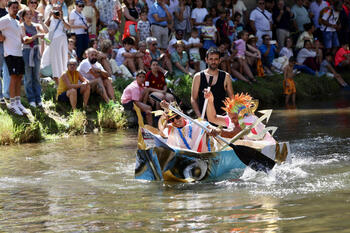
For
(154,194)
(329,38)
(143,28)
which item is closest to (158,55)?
(143,28)

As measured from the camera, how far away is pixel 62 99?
1556 centimetres

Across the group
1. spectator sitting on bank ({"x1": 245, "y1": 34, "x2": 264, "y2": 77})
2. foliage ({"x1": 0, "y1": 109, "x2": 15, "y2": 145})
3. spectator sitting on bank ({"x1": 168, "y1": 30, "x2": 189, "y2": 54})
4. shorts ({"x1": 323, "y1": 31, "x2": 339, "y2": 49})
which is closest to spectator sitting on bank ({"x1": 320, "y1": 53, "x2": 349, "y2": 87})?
shorts ({"x1": 323, "y1": 31, "x2": 339, "y2": 49})

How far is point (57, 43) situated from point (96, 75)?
114 cm

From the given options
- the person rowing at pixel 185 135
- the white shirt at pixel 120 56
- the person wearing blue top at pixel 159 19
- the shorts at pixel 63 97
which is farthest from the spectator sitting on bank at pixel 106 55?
the person rowing at pixel 185 135

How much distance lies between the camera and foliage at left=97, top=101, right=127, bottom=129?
1574cm

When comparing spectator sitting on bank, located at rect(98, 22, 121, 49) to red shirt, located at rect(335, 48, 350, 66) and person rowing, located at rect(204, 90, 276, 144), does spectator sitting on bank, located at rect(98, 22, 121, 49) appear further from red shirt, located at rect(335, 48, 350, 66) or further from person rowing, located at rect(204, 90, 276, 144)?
red shirt, located at rect(335, 48, 350, 66)

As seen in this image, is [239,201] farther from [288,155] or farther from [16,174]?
[16,174]

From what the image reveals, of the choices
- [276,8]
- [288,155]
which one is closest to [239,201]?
[288,155]

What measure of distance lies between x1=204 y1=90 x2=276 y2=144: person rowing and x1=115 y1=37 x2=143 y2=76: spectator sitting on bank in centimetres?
722

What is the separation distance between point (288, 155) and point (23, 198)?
13.0 ft

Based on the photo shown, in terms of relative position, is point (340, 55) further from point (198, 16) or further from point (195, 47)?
point (195, 47)

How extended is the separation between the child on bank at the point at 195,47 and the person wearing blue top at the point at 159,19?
0.77m

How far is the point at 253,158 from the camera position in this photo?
1004 centimetres

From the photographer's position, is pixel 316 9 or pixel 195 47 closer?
pixel 195 47
